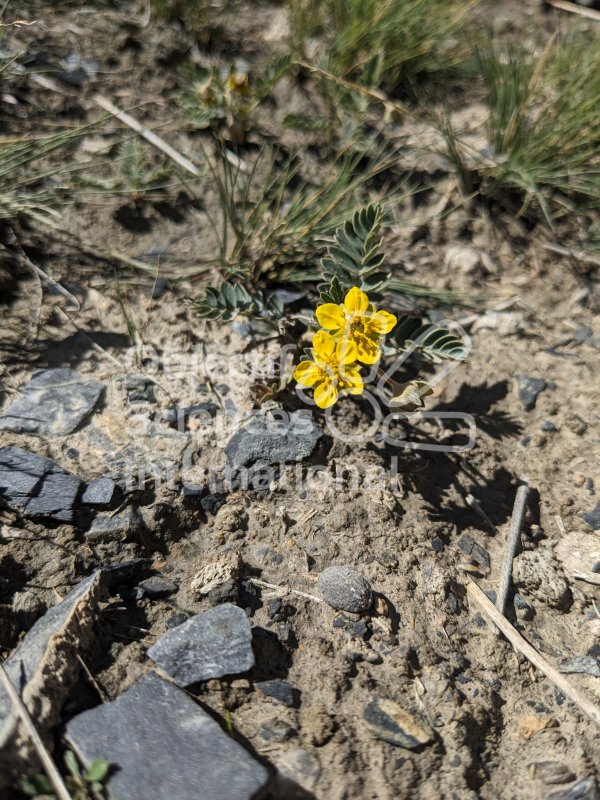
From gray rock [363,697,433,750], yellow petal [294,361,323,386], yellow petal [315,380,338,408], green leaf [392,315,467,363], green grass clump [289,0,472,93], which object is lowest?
gray rock [363,697,433,750]

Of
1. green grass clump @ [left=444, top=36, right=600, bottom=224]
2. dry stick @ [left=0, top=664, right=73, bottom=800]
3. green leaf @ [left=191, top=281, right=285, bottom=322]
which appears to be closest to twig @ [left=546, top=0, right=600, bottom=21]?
green grass clump @ [left=444, top=36, right=600, bottom=224]

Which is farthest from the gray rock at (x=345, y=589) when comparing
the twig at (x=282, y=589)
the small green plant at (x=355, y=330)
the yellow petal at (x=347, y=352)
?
the yellow petal at (x=347, y=352)

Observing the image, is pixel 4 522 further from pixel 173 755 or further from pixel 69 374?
pixel 173 755

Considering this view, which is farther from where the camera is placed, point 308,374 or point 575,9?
point 575,9

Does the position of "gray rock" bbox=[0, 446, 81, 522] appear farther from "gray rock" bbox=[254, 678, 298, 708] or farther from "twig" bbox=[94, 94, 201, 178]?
"twig" bbox=[94, 94, 201, 178]

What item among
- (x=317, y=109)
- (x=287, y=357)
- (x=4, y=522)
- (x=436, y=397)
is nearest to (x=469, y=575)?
(x=436, y=397)

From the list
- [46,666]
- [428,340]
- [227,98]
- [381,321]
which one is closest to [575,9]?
[227,98]

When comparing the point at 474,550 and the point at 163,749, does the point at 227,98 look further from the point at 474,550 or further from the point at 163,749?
the point at 163,749
